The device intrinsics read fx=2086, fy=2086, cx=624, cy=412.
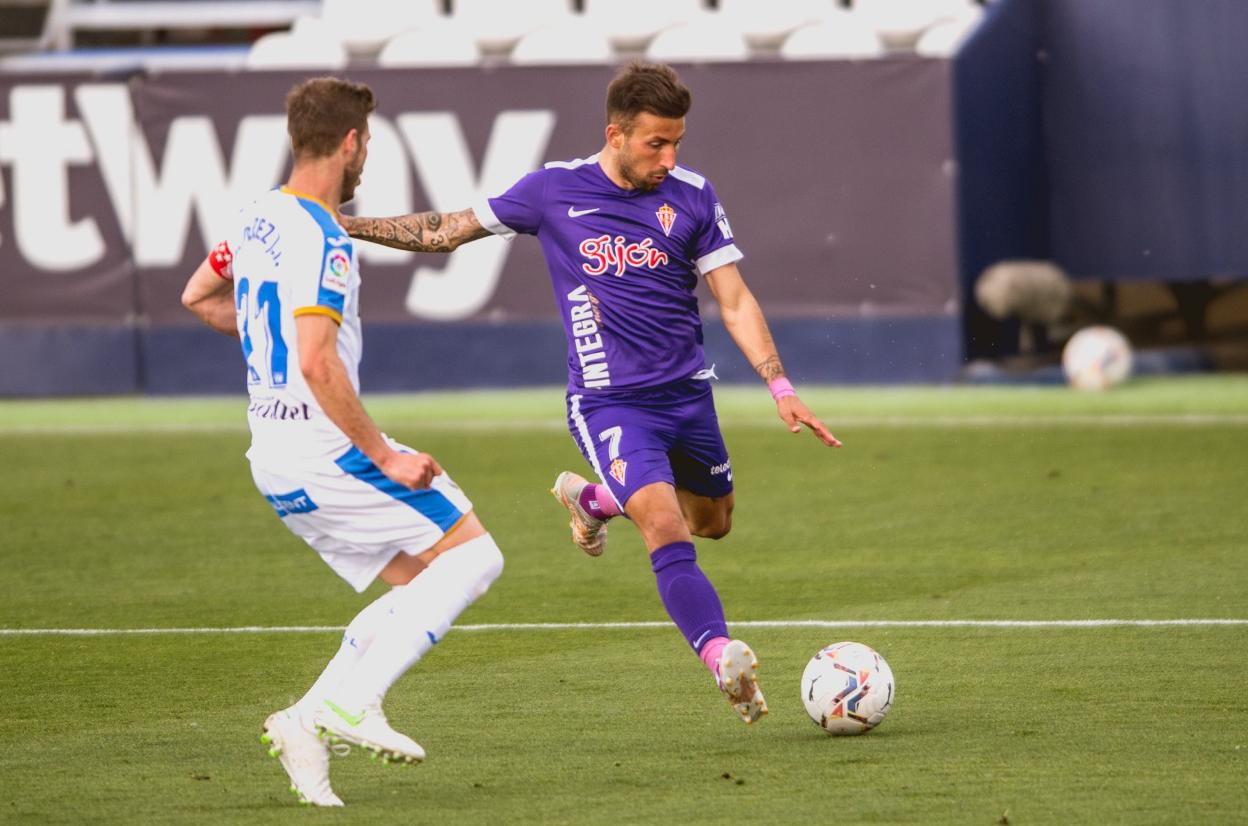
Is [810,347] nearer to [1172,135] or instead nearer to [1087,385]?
[1087,385]

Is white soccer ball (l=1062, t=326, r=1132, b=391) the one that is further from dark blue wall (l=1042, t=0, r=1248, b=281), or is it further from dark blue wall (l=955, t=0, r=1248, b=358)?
dark blue wall (l=1042, t=0, r=1248, b=281)

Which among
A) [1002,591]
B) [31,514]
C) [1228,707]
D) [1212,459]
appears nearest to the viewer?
[1228,707]

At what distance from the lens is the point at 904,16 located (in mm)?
19797

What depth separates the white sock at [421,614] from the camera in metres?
5.27

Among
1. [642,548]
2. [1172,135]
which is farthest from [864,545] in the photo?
[1172,135]

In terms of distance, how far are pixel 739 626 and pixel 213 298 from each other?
2979 millimetres

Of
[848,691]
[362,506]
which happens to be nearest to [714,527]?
[848,691]

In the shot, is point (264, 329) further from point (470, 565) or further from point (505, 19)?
point (505, 19)

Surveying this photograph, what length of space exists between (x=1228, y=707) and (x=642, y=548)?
4.24 meters

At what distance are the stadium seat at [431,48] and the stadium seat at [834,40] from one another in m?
2.98

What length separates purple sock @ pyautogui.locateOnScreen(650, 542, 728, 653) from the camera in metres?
6.12

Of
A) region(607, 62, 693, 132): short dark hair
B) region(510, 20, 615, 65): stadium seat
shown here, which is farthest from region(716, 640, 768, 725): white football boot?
region(510, 20, 615, 65): stadium seat

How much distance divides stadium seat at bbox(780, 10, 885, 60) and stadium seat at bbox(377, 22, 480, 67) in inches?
117

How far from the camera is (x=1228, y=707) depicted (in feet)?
20.5
